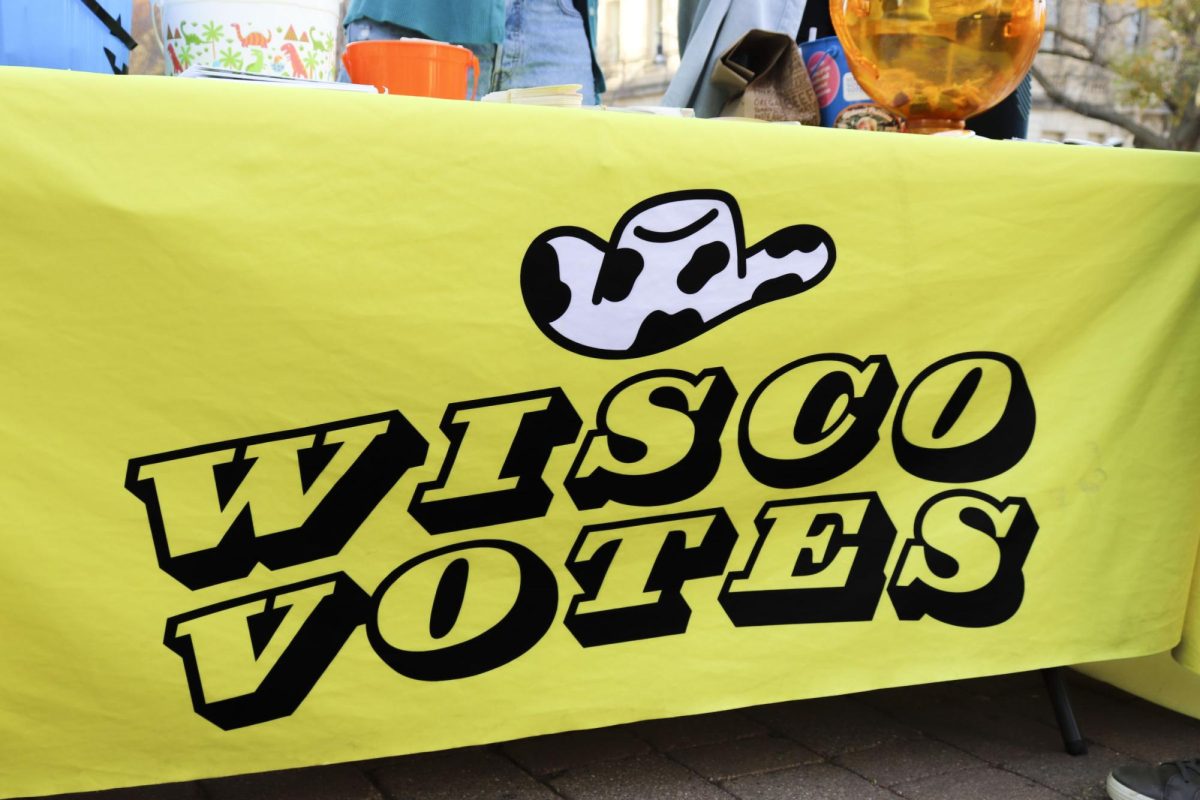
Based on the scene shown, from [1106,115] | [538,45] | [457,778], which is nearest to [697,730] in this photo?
[457,778]

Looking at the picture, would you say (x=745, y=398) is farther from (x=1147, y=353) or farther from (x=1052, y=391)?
(x=1147, y=353)

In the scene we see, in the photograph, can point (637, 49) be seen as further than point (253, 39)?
Yes

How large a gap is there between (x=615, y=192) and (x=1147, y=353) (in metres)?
0.75

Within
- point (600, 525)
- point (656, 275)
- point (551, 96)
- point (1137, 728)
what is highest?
point (551, 96)

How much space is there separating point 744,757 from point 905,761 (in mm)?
224

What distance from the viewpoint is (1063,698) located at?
167 cm

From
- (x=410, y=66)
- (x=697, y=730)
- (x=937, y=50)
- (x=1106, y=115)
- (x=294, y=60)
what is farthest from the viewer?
(x=1106, y=115)

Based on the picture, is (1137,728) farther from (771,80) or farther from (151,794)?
(151,794)

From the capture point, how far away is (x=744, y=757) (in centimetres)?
164

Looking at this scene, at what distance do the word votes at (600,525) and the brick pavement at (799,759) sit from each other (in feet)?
0.88

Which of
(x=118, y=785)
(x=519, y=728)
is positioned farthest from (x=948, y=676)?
(x=118, y=785)

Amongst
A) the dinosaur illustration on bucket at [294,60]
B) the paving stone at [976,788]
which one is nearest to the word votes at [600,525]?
the paving stone at [976,788]

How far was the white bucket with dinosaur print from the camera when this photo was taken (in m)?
1.34

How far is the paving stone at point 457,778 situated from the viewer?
4.88 feet
